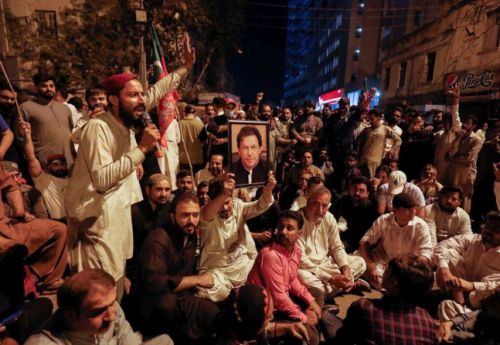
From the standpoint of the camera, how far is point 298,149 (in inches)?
290

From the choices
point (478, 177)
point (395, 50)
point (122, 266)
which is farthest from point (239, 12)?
point (122, 266)

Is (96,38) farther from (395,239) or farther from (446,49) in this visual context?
(446,49)

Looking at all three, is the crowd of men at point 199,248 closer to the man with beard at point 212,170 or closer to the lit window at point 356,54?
the man with beard at point 212,170

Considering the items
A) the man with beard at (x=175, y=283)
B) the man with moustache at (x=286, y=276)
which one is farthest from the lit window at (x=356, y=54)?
the man with beard at (x=175, y=283)

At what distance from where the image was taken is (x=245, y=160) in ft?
11.1

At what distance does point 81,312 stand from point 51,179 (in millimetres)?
2878

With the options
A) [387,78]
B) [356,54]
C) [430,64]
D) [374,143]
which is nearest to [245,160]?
[374,143]

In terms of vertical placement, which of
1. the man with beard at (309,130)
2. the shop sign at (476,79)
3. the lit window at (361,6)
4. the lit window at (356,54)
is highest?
the lit window at (361,6)

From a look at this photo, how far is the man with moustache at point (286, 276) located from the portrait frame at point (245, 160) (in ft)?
1.84

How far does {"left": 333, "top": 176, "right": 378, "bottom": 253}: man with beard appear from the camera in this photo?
495 cm

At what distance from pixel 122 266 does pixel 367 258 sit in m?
3.02

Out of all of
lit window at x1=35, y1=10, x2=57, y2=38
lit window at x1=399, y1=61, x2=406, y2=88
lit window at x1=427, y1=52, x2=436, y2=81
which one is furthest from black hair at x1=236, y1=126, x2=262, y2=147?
lit window at x1=399, y1=61, x2=406, y2=88

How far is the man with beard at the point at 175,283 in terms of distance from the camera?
99.9 inches

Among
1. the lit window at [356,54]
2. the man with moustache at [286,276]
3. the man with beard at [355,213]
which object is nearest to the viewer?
the man with moustache at [286,276]
